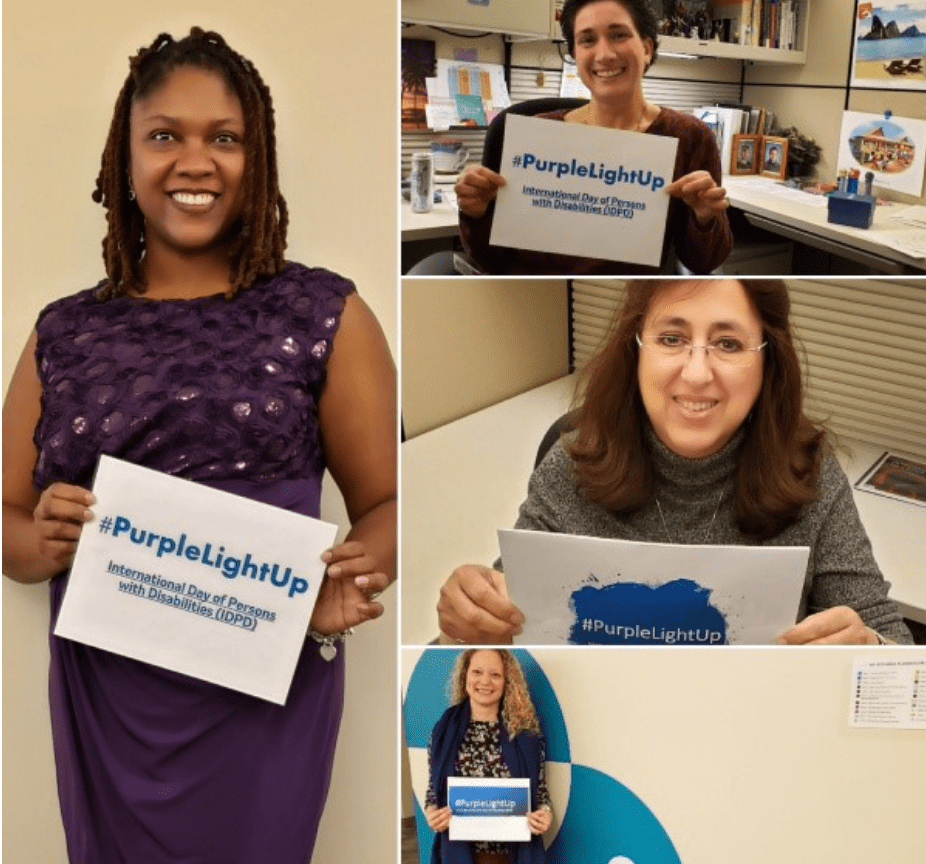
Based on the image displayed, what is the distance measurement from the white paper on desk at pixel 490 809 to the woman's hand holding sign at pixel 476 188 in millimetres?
936

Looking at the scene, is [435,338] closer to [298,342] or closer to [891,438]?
[298,342]

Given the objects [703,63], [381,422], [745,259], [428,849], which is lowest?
[428,849]

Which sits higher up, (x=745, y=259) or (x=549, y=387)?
→ (x=745, y=259)

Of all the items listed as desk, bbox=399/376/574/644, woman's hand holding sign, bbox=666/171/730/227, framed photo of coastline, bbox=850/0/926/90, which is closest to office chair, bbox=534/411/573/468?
desk, bbox=399/376/574/644

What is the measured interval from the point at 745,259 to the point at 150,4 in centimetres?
91

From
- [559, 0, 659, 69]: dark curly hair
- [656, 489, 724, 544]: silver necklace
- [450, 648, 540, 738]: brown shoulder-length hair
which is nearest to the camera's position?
[559, 0, 659, 69]: dark curly hair

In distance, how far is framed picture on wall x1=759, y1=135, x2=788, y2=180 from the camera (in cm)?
133

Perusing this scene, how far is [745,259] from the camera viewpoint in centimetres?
145

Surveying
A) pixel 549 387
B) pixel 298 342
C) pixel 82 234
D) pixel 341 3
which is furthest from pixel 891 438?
pixel 82 234

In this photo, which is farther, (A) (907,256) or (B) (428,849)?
(B) (428,849)

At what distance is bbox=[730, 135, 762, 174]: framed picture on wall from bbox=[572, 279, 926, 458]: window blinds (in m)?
0.20

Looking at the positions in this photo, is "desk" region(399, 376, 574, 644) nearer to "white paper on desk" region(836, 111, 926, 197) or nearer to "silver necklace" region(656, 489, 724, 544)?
"silver necklace" region(656, 489, 724, 544)

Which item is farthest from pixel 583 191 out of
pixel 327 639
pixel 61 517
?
pixel 61 517

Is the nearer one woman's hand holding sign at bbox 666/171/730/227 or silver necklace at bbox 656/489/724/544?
woman's hand holding sign at bbox 666/171/730/227
